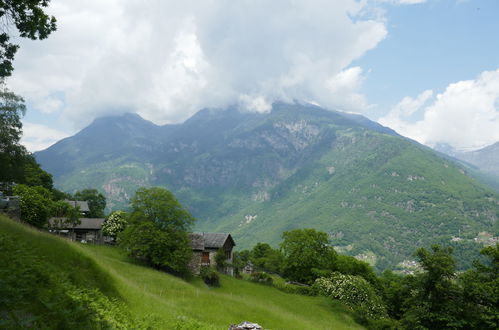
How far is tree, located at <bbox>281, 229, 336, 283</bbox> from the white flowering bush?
10.7m

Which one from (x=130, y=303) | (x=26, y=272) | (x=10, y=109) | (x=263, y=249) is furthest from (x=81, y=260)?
(x=263, y=249)

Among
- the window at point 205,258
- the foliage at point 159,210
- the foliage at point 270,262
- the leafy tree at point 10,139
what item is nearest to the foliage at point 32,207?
the leafy tree at point 10,139

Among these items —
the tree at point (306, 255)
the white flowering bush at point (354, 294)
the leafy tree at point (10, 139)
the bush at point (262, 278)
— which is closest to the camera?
the leafy tree at point (10, 139)

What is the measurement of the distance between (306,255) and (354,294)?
17903 mm

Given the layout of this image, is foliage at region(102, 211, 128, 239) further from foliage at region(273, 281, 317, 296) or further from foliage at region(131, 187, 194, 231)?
foliage at region(273, 281, 317, 296)

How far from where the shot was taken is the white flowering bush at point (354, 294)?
47.1 metres

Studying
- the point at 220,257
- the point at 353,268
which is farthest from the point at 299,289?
the point at 353,268

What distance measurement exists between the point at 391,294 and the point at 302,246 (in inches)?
736

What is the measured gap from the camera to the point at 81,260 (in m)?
20.0

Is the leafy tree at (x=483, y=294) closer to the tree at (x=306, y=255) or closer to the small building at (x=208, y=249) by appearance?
the tree at (x=306, y=255)

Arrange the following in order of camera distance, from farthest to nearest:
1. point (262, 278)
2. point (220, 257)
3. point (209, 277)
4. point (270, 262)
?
point (270, 262), point (262, 278), point (220, 257), point (209, 277)

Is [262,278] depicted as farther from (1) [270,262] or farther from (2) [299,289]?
(1) [270,262]

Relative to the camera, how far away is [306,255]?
220 ft

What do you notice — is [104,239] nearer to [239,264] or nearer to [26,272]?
[239,264]
